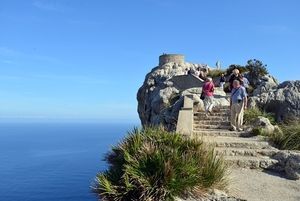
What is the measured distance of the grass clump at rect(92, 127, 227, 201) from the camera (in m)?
5.18

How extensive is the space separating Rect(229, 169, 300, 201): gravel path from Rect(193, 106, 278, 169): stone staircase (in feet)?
0.90

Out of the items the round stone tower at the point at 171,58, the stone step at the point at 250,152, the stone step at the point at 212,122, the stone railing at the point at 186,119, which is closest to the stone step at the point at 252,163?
the stone step at the point at 250,152

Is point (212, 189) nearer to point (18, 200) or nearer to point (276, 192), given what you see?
point (276, 192)

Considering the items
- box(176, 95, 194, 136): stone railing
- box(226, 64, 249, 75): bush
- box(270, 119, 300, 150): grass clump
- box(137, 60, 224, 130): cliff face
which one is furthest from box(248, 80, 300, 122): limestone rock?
box(226, 64, 249, 75): bush

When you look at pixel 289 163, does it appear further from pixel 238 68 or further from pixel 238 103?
pixel 238 68

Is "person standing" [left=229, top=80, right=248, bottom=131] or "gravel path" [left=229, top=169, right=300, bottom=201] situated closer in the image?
"gravel path" [left=229, top=169, right=300, bottom=201]

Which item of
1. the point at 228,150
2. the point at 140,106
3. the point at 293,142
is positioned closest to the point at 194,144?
the point at 228,150

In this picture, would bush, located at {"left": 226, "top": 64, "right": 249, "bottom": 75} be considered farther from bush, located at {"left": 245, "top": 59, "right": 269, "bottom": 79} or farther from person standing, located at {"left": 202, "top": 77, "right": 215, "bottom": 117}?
person standing, located at {"left": 202, "top": 77, "right": 215, "bottom": 117}

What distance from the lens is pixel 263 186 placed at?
6.52 m

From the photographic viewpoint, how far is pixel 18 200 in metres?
59.7

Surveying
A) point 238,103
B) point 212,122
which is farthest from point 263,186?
point 212,122

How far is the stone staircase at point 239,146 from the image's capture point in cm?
784

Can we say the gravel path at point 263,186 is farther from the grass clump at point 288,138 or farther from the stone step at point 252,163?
the grass clump at point 288,138

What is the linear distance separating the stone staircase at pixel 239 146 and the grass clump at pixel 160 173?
73 cm
